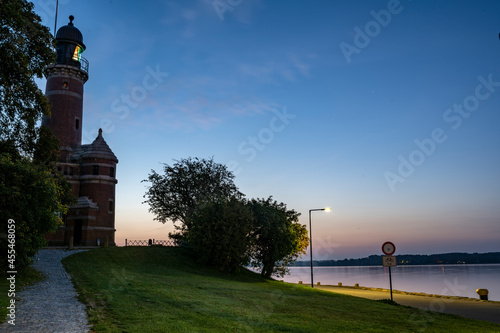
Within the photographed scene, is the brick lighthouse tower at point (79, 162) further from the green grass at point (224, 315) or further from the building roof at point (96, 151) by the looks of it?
the green grass at point (224, 315)

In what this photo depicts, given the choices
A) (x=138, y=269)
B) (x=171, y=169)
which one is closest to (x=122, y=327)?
(x=138, y=269)

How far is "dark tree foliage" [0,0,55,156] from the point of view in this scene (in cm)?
1886

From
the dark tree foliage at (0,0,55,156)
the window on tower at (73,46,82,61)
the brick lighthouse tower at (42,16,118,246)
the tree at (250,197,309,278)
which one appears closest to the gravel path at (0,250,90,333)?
the dark tree foliage at (0,0,55,156)

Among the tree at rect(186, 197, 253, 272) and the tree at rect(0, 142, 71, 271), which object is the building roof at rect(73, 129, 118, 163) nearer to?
the tree at rect(186, 197, 253, 272)

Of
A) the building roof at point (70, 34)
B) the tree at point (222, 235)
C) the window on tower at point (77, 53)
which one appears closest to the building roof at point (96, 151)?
the window on tower at point (77, 53)

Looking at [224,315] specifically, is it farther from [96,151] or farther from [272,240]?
[96,151]

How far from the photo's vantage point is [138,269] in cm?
2802

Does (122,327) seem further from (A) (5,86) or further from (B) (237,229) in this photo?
(B) (237,229)

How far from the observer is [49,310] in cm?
1172

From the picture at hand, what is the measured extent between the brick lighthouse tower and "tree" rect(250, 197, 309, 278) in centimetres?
1964

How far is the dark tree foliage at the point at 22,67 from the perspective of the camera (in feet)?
61.9

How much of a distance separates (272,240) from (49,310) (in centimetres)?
3128

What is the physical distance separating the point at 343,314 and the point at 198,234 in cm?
2208

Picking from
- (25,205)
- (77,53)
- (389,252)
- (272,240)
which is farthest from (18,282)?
(77,53)
